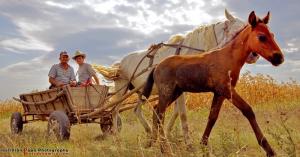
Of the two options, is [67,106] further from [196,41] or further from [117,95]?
[196,41]

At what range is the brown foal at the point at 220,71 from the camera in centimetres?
440

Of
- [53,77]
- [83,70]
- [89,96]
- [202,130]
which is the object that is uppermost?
[83,70]

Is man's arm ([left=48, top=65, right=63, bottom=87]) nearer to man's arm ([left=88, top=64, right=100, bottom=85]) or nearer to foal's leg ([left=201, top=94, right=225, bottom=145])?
man's arm ([left=88, top=64, right=100, bottom=85])

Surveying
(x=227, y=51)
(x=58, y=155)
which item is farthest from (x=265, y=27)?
(x=58, y=155)

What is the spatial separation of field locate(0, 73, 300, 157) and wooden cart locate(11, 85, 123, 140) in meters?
0.29

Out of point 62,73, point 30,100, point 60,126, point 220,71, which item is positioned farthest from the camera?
point 30,100

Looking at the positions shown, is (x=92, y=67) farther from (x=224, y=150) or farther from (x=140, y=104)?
(x=224, y=150)

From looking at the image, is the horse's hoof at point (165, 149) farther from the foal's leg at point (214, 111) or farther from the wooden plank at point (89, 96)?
the wooden plank at point (89, 96)

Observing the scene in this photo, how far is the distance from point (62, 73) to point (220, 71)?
17.3 feet

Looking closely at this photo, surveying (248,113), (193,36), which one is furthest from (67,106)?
(248,113)

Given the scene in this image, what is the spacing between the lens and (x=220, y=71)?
179 inches

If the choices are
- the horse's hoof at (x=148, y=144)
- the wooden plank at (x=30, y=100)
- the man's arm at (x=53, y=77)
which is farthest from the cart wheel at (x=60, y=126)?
the horse's hoof at (x=148, y=144)

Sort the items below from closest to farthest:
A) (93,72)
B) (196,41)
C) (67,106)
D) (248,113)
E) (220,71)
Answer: (248,113) < (220,71) < (196,41) < (67,106) < (93,72)

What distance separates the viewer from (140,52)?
876cm
